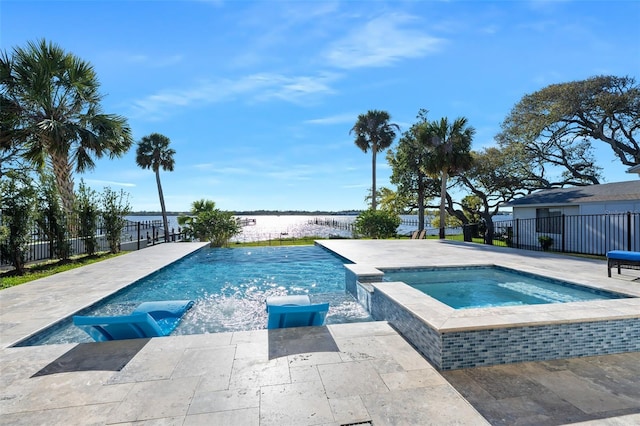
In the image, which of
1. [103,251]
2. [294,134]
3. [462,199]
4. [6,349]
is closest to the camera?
[6,349]

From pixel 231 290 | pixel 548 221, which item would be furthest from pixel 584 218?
pixel 231 290

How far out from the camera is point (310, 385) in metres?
2.86

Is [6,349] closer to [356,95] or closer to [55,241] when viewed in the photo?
[55,241]

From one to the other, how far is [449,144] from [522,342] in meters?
16.5

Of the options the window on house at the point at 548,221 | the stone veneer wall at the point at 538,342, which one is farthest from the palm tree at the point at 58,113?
the window on house at the point at 548,221

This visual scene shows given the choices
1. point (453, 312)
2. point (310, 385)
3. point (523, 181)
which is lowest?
point (310, 385)

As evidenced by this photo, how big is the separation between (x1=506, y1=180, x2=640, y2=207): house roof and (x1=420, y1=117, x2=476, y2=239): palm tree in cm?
368

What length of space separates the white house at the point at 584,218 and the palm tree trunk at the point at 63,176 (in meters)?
19.7

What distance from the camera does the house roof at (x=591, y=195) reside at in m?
12.1

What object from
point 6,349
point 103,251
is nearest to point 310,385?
point 6,349

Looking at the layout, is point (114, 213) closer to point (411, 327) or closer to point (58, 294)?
point (58, 294)

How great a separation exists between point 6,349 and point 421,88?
14413mm

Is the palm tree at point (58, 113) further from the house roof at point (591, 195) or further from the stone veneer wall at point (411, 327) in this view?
the house roof at point (591, 195)

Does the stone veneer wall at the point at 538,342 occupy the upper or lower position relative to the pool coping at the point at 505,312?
lower
